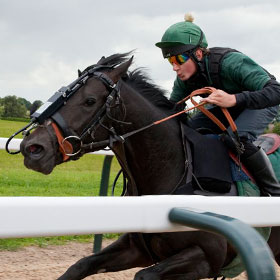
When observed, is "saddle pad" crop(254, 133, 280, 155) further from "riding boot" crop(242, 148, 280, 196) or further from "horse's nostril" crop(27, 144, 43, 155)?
"horse's nostril" crop(27, 144, 43, 155)

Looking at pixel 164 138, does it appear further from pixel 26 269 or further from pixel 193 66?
pixel 26 269

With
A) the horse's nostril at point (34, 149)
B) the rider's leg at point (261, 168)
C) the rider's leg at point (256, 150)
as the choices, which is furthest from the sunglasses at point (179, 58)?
the horse's nostril at point (34, 149)

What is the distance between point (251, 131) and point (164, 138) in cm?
59

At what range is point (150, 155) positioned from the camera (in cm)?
297

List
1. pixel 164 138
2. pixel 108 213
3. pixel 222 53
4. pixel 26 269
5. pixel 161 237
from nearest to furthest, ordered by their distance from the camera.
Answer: pixel 108 213
pixel 161 237
pixel 164 138
pixel 222 53
pixel 26 269

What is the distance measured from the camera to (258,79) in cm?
307

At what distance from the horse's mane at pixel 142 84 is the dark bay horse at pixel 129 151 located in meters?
0.01

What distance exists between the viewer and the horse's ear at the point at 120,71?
3.04 meters

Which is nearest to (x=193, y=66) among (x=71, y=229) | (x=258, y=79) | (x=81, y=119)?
(x=258, y=79)

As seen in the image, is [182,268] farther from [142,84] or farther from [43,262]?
[43,262]

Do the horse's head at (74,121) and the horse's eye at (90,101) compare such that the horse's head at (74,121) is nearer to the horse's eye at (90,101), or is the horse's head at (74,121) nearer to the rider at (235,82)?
the horse's eye at (90,101)

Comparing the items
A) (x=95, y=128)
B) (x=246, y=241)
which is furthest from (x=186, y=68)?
→ (x=246, y=241)

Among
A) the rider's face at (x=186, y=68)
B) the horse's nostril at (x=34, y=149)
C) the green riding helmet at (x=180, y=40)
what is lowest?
the horse's nostril at (x=34, y=149)

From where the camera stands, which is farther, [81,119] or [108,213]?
[81,119]
